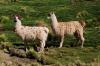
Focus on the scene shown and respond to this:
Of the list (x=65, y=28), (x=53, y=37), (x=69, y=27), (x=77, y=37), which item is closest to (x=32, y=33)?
(x=65, y=28)

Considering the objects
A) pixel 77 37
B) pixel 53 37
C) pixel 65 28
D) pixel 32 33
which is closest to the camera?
pixel 32 33

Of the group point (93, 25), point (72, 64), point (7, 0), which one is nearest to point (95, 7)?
point (93, 25)

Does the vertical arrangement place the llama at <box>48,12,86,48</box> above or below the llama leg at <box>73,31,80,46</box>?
above

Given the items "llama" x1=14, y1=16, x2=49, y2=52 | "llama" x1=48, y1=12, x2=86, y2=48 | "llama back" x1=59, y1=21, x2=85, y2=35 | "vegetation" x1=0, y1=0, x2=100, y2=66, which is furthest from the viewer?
"llama back" x1=59, y1=21, x2=85, y2=35

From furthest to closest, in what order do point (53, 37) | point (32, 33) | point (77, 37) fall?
point (53, 37), point (77, 37), point (32, 33)

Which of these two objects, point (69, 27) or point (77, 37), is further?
point (77, 37)

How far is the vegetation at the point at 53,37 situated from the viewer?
23.8 metres

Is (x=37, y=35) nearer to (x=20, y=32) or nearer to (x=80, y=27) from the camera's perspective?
(x=20, y=32)

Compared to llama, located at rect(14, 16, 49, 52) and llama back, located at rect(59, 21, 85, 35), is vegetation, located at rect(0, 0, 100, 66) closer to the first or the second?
llama, located at rect(14, 16, 49, 52)

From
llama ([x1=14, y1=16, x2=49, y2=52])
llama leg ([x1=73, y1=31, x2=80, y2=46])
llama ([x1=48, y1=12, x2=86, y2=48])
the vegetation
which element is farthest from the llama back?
llama ([x1=14, y1=16, x2=49, y2=52])

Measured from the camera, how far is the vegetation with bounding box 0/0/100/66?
23.8 metres

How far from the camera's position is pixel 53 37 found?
2870cm

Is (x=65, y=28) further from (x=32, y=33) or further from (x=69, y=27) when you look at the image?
(x=32, y=33)

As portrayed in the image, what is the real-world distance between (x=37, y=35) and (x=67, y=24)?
8.67 feet
